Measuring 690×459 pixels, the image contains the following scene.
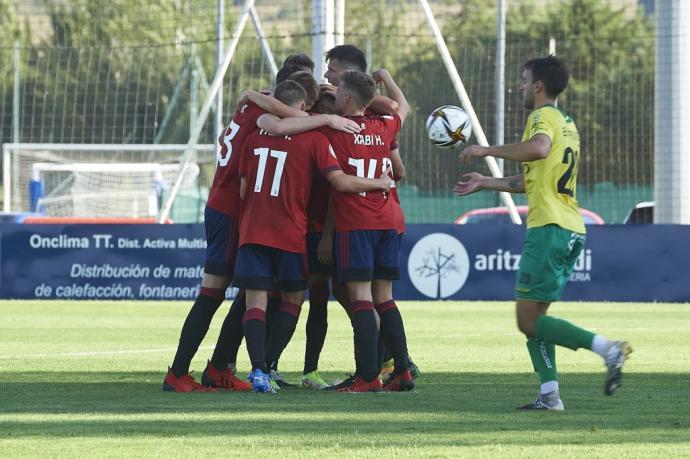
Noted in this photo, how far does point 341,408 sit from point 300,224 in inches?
58.0

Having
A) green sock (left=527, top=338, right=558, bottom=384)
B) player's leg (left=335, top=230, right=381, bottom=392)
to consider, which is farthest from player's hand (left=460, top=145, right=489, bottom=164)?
player's leg (left=335, top=230, right=381, bottom=392)

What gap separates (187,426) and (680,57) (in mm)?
16862

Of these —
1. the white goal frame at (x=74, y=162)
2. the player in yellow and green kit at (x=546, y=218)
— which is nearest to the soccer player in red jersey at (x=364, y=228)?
the player in yellow and green kit at (x=546, y=218)

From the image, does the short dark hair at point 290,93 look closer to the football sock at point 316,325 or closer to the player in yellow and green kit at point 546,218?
the football sock at point 316,325

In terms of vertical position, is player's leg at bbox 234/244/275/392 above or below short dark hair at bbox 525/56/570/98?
below

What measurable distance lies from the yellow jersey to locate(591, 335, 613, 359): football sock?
2.20 feet

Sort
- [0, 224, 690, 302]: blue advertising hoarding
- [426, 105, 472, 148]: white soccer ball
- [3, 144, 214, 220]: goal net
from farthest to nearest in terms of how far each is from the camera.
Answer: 1. [3, 144, 214, 220]: goal net
2. [0, 224, 690, 302]: blue advertising hoarding
3. [426, 105, 472, 148]: white soccer ball

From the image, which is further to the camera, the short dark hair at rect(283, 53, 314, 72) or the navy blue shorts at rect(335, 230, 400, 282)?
the short dark hair at rect(283, 53, 314, 72)

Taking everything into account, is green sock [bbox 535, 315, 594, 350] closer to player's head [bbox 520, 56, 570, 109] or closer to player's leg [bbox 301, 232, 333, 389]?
player's head [bbox 520, 56, 570, 109]

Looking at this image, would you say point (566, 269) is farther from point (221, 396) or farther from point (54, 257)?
point (54, 257)

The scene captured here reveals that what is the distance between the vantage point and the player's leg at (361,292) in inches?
340

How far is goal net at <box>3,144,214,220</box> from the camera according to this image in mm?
38344

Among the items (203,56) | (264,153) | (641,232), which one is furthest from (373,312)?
(203,56)

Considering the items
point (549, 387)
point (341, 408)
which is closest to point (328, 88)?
point (341, 408)
